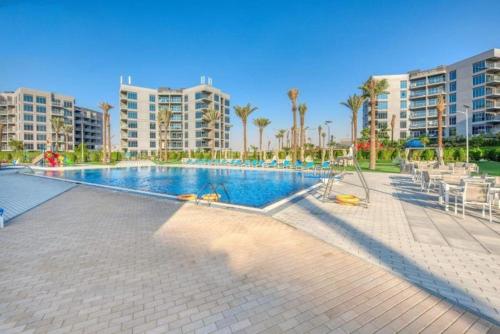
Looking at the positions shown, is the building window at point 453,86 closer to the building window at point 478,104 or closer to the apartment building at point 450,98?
the apartment building at point 450,98

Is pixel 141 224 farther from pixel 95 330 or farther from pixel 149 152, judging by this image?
pixel 149 152

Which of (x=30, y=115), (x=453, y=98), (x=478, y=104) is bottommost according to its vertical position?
(x=478, y=104)

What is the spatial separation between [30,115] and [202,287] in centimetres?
8449

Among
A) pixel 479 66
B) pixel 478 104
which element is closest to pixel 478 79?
pixel 479 66

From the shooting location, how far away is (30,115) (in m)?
65.9

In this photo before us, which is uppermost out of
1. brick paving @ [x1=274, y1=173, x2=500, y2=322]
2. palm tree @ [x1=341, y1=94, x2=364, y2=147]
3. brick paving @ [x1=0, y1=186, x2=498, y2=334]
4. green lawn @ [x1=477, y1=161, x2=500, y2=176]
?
palm tree @ [x1=341, y1=94, x2=364, y2=147]

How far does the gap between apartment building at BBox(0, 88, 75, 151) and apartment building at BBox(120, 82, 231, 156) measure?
18698 mm

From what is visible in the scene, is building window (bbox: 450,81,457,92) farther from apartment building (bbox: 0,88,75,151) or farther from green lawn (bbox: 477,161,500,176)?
apartment building (bbox: 0,88,75,151)

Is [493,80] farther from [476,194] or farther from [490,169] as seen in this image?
[476,194]

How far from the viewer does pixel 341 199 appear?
28.4 feet

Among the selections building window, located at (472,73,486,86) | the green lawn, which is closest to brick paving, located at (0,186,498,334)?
the green lawn

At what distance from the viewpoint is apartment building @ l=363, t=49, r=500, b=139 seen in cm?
5088

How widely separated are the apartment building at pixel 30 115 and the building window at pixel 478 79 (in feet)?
308

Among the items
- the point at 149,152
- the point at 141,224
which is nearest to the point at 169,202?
the point at 141,224
